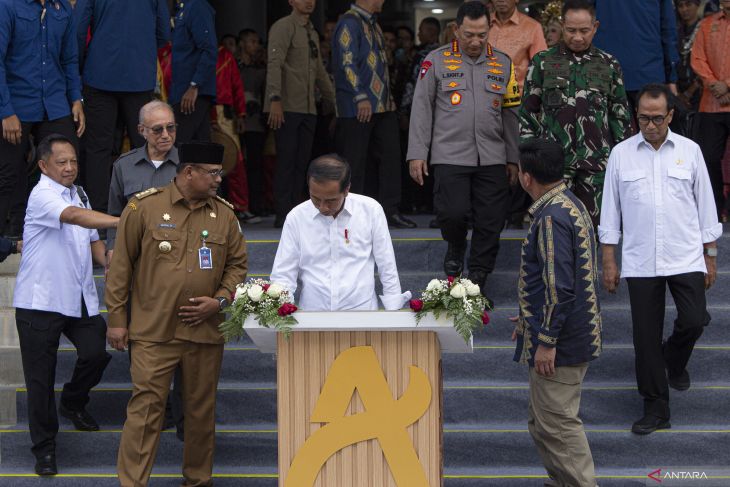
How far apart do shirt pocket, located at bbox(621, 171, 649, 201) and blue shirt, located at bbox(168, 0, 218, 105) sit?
3425mm

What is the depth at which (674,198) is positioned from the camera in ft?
22.4

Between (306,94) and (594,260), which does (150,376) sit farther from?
(306,94)

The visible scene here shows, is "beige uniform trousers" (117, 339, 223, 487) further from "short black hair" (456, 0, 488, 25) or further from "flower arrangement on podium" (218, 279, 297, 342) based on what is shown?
"short black hair" (456, 0, 488, 25)

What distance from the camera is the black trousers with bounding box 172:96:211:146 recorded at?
912 centimetres

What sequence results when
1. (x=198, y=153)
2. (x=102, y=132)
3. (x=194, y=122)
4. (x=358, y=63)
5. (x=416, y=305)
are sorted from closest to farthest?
(x=416, y=305)
(x=198, y=153)
(x=102, y=132)
(x=358, y=63)
(x=194, y=122)

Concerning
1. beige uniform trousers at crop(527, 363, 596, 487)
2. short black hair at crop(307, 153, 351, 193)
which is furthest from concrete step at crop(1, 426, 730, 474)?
short black hair at crop(307, 153, 351, 193)

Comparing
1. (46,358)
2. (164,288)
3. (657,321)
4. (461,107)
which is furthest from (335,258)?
(461,107)

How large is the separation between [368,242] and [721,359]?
2521 millimetres

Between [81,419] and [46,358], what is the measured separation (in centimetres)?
48

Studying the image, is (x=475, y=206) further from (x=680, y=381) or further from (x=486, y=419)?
(x=680, y=381)

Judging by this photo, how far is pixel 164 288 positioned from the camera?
6211 millimetres

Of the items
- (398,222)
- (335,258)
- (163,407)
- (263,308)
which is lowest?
(163,407)

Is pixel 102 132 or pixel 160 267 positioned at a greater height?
pixel 102 132

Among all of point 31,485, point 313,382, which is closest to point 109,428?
point 31,485
